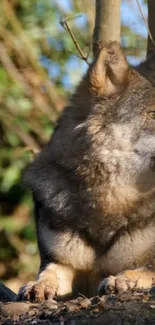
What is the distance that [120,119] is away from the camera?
280 inches

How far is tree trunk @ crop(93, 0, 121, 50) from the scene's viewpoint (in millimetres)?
7887

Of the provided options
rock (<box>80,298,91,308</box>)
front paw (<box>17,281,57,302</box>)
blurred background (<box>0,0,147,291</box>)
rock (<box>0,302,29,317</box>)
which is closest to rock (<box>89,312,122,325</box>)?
rock (<box>80,298,91,308</box>)

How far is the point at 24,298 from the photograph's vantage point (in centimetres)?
679

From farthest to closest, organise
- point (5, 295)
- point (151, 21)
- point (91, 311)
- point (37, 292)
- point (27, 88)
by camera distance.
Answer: point (27, 88), point (151, 21), point (5, 295), point (37, 292), point (91, 311)

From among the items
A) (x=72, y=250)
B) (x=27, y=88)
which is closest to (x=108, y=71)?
(x=72, y=250)

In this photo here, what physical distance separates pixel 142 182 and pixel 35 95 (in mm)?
5176

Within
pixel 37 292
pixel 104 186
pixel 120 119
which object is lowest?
pixel 37 292

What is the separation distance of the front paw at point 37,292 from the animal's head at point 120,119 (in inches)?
40.5

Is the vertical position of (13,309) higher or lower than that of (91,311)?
higher

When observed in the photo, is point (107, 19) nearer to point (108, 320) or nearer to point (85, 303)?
point (85, 303)

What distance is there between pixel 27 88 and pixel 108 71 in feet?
16.6

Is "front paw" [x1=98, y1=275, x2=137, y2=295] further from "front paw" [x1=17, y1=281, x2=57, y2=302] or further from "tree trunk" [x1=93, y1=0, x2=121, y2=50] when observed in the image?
"tree trunk" [x1=93, y1=0, x2=121, y2=50]

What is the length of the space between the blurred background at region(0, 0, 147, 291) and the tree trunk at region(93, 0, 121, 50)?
3592mm

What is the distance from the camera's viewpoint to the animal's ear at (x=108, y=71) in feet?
23.1
